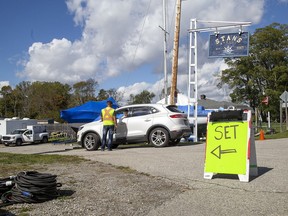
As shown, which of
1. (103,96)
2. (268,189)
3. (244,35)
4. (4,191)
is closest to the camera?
(4,191)

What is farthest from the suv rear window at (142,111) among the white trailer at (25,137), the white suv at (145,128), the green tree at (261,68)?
the green tree at (261,68)

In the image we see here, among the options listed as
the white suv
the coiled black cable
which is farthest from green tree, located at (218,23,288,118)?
the coiled black cable

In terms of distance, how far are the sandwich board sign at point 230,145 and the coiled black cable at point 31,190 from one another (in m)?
2.90

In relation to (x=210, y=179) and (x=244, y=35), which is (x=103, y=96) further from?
(x=210, y=179)

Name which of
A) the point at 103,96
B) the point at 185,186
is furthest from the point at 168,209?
the point at 103,96

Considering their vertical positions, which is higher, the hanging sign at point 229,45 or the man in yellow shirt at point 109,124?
the hanging sign at point 229,45

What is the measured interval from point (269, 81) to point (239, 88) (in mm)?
4992

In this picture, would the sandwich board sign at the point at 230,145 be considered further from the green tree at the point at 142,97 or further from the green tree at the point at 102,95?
the green tree at the point at 142,97

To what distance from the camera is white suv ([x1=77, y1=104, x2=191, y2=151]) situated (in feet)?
43.1

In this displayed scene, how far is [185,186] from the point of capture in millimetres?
6152

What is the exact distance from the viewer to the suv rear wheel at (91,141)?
1378 cm

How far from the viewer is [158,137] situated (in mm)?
13250

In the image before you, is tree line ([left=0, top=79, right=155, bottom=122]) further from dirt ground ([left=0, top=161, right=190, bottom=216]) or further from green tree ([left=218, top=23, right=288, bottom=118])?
dirt ground ([left=0, top=161, right=190, bottom=216])

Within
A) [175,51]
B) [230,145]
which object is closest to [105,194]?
[230,145]
